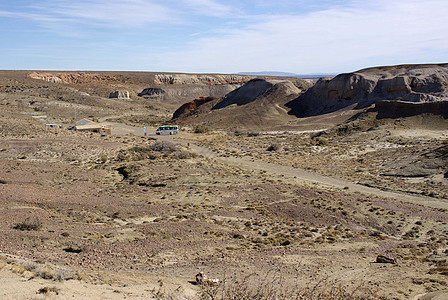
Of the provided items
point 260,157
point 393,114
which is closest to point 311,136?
point 393,114

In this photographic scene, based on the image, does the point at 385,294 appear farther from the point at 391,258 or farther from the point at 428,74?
the point at 428,74

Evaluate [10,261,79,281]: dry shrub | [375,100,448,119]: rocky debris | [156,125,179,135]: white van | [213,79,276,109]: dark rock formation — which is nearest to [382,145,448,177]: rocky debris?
[375,100,448,119]: rocky debris

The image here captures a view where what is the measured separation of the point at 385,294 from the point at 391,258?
2959 millimetres

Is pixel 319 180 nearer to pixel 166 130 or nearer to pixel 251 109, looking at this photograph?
pixel 166 130

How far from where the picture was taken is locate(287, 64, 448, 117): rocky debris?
5594 cm

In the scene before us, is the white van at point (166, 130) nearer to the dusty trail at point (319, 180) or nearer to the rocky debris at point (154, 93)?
the dusty trail at point (319, 180)

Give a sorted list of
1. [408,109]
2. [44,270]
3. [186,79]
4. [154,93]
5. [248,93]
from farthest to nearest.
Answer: [186,79] < [154,93] < [248,93] < [408,109] < [44,270]

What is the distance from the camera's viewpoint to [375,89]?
61094 millimetres

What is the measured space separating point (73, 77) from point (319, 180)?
13715 centimetres

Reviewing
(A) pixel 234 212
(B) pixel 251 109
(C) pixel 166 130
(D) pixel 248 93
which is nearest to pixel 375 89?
(B) pixel 251 109

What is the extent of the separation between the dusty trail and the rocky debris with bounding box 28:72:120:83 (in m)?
114

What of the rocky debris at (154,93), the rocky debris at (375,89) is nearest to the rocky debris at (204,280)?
the rocky debris at (375,89)

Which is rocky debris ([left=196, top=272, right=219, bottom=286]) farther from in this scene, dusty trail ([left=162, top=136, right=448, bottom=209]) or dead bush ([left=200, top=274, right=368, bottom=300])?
dusty trail ([left=162, top=136, right=448, bottom=209])

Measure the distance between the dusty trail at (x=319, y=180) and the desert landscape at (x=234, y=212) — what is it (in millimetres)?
149
